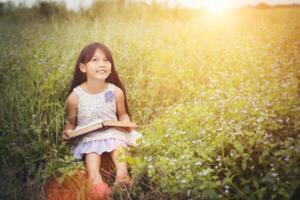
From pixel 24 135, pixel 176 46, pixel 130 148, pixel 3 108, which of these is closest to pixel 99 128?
pixel 130 148

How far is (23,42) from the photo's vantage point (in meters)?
3.34

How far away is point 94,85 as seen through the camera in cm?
262

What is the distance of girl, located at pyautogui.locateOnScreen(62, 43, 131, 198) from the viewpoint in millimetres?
2547

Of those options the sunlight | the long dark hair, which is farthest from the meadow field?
the long dark hair

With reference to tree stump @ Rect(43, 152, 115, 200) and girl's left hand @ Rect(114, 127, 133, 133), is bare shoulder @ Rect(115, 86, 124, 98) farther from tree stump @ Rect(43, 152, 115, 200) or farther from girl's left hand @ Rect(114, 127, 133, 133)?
tree stump @ Rect(43, 152, 115, 200)

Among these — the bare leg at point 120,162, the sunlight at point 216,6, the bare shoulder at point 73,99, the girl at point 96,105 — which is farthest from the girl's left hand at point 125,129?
the sunlight at point 216,6

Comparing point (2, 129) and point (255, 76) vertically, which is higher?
point (255, 76)

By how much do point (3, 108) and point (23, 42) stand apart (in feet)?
2.07

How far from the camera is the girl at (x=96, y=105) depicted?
2.55 meters

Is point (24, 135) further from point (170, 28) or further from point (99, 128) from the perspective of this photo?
point (170, 28)

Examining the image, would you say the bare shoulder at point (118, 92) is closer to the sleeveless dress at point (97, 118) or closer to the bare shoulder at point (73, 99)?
the sleeveless dress at point (97, 118)

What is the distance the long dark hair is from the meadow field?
147 millimetres

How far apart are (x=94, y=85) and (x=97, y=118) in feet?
0.51

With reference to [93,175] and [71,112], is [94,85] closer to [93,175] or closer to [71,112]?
[71,112]
